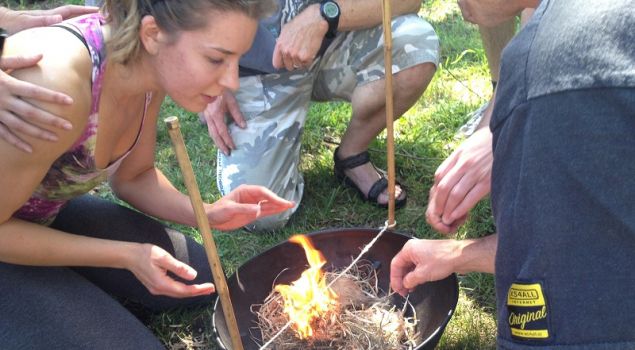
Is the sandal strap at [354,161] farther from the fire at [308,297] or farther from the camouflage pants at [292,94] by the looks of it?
the fire at [308,297]

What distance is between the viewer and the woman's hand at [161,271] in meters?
1.98

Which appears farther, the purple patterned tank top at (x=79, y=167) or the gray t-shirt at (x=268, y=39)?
the gray t-shirt at (x=268, y=39)

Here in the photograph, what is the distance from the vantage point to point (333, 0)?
3068 mm

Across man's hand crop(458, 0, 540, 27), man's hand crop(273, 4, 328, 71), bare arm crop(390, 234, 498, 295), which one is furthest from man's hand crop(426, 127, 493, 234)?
man's hand crop(273, 4, 328, 71)

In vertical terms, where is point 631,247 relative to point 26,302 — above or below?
above

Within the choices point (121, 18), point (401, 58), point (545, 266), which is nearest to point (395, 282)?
point (545, 266)

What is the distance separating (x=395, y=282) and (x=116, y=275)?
1125mm

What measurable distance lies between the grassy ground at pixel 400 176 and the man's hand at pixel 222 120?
0.95ft

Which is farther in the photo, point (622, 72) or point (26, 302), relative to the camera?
point (26, 302)

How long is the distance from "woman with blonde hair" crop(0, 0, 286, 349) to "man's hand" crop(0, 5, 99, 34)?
0.24 m

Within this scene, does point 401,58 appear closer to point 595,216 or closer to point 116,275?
point 116,275

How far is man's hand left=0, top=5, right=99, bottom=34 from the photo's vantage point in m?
2.24

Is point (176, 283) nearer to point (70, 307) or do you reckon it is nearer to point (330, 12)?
point (70, 307)

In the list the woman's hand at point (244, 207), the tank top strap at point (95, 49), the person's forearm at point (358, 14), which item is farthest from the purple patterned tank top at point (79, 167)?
the person's forearm at point (358, 14)
